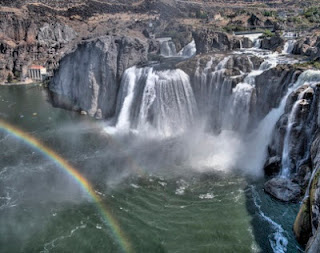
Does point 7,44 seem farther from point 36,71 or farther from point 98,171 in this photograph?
point 98,171

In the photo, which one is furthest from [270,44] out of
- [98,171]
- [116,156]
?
[98,171]

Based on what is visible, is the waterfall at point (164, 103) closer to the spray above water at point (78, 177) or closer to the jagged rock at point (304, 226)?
the spray above water at point (78, 177)

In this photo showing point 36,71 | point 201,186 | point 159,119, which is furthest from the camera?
point 36,71

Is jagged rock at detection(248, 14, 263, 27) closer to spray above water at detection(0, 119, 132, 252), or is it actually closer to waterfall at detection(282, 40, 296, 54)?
waterfall at detection(282, 40, 296, 54)

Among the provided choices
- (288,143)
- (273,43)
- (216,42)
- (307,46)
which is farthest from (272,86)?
(216,42)

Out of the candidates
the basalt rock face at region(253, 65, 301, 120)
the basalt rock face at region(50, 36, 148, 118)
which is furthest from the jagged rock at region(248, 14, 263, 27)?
the basalt rock face at region(253, 65, 301, 120)

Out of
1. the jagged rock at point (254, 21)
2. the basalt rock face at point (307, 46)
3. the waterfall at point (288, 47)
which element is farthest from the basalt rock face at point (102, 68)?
the jagged rock at point (254, 21)

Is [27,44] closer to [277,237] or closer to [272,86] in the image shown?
[272,86]
